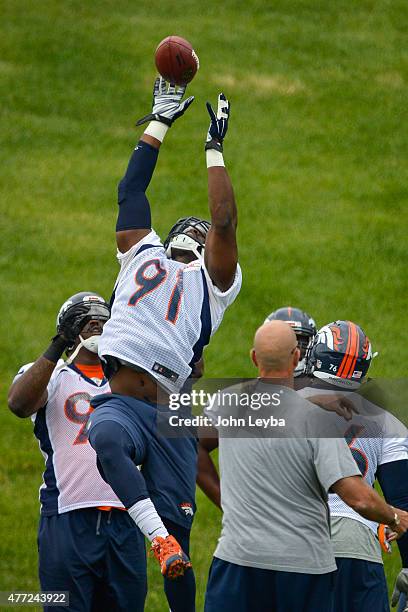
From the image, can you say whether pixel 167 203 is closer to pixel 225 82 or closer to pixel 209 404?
pixel 225 82

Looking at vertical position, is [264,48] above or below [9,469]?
above

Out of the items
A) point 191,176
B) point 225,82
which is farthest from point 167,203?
point 225,82

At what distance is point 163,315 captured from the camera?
634cm

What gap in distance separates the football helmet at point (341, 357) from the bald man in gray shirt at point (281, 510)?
2.03 ft

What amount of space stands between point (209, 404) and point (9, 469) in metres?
5.41

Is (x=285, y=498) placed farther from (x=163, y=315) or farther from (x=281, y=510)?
(x=163, y=315)

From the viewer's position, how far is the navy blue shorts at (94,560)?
258 inches

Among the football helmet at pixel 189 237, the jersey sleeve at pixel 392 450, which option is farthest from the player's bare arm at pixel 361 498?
the football helmet at pixel 189 237

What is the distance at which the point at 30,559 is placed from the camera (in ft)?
30.6

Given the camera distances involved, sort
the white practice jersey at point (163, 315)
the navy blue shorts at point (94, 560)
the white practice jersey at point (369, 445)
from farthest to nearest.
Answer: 1. the navy blue shorts at point (94, 560)
2. the white practice jersey at point (163, 315)
3. the white practice jersey at point (369, 445)

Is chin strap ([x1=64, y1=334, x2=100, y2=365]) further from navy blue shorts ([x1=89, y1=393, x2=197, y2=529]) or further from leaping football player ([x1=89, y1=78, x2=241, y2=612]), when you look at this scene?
navy blue shorts ([x1=89, y1=393, x2=197, y2=529])


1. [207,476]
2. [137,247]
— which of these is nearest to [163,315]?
[137,247]

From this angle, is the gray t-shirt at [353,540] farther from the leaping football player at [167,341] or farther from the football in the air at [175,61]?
the football in the air at [175,61]

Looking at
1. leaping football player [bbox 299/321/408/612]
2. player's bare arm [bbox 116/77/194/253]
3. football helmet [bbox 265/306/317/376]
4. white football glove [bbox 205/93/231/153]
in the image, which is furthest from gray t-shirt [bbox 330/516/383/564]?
white football glove [bbox 205/93/231/153]
